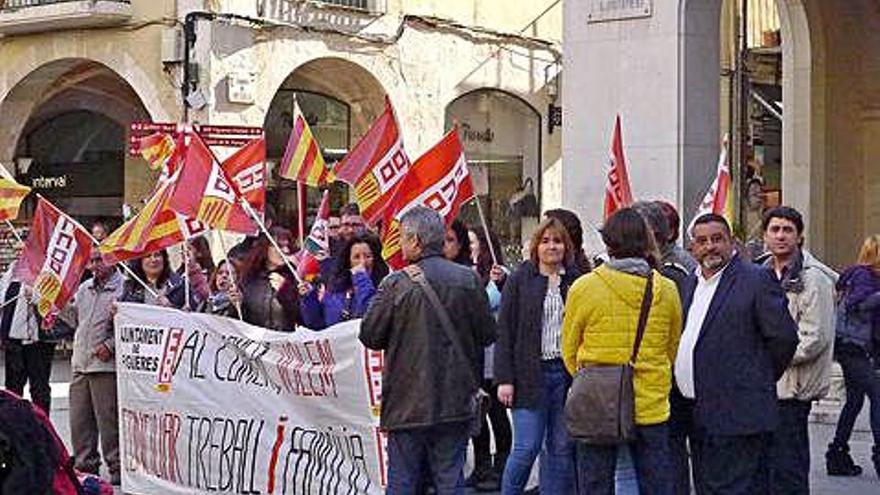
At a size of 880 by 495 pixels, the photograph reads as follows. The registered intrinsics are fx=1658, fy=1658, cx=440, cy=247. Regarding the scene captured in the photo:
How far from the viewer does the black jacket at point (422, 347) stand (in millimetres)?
8125

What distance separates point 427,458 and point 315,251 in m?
4.44

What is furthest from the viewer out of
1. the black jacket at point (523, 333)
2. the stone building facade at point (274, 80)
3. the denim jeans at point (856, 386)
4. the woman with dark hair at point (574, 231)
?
the stone building facade at point (274, 80)

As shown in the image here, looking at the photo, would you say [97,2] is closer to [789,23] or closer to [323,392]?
[789,23]

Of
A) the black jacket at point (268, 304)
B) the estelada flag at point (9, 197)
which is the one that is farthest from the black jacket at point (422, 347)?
the estelada flag at point (9, 197)

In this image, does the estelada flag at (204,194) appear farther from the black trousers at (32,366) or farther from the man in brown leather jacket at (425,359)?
the black trousers at (32,366)

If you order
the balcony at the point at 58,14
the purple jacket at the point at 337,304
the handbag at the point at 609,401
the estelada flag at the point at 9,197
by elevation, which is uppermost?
the balcony at the point at 58,14

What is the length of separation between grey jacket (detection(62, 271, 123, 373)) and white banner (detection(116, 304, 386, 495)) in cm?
33

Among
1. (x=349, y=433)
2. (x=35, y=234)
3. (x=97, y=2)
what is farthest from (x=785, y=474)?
(x=97, y=2)

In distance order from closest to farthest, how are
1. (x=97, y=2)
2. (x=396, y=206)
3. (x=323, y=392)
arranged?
(x=323, y=392)
(x=396, y=206)
(x=97, y=2)

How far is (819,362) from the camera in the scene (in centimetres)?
864

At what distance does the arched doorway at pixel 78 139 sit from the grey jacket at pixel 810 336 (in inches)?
702

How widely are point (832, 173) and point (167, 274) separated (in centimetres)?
999

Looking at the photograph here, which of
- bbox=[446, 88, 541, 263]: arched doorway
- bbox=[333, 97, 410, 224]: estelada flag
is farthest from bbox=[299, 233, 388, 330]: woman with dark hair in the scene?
bbox=[446, 88, 541, 263]: arched doorway

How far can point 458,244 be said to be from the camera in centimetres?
1069
